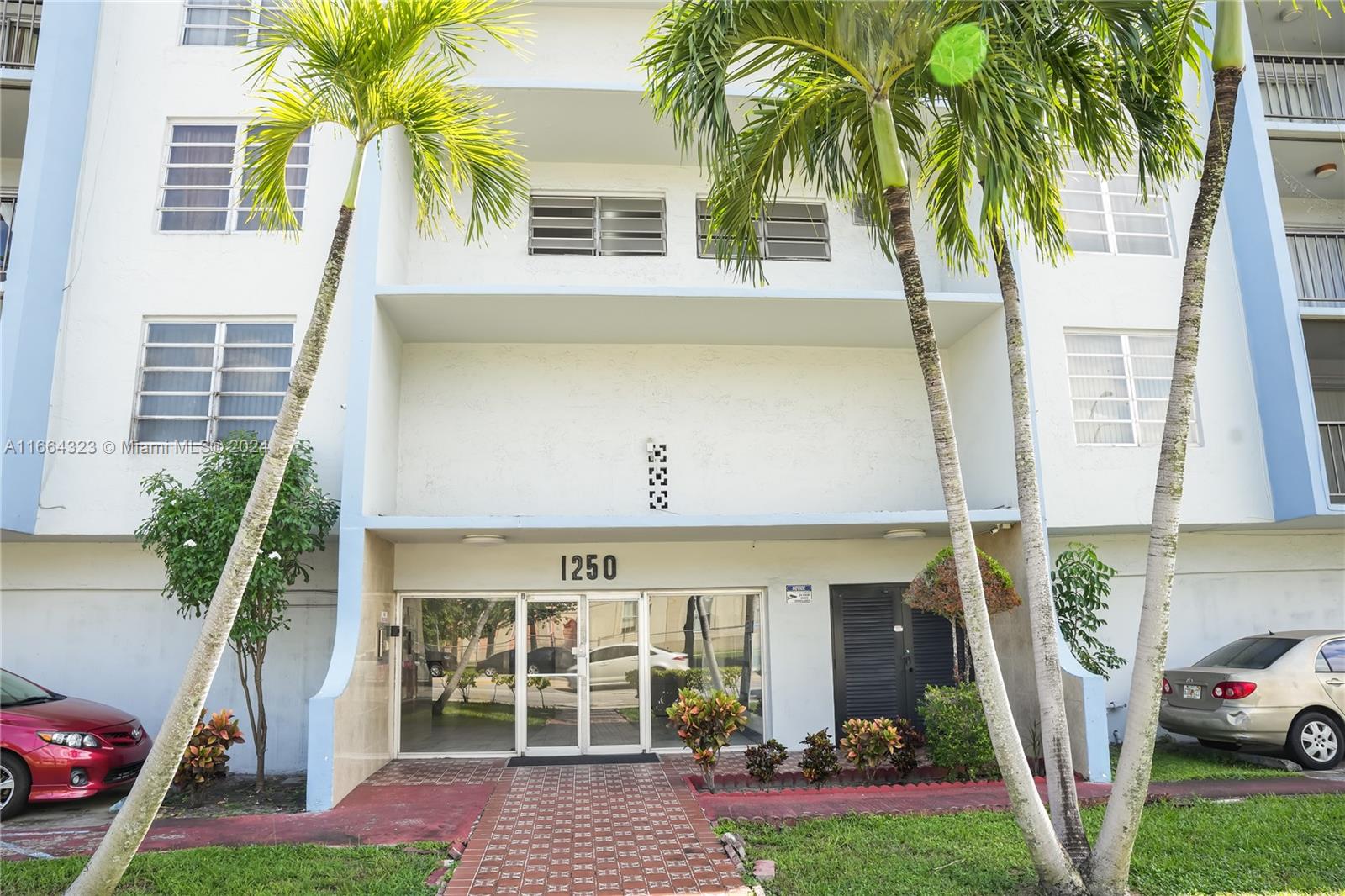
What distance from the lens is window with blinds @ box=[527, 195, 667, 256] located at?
1299 centimetres

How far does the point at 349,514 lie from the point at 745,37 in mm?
6706

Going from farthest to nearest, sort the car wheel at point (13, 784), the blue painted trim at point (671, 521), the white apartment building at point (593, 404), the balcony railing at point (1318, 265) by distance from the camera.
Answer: the balcony railing at point (1318, 265) → the white apartment building at point (593, 404) → the blue painted trim at point (671, 521) → the car wheel at point (13, 784)

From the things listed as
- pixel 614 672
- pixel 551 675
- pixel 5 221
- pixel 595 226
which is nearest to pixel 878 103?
pixel 595 226

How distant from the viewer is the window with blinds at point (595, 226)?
12992 millimetres

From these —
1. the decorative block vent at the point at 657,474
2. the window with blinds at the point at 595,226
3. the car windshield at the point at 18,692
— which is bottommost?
the car windshield at the point at 18,692

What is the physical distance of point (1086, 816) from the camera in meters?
7.99

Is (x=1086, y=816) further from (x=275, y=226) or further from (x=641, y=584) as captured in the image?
(x=275, y=226)

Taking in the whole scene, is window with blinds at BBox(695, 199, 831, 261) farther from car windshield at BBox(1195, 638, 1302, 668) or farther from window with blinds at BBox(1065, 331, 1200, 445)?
→ car windshield at BBox(1195, 638, 1302, 668)

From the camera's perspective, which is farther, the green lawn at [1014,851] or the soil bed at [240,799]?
the soil bed at [240,799]

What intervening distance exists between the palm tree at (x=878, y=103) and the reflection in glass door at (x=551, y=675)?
6.82 m

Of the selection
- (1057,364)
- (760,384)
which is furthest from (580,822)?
(1057,364)

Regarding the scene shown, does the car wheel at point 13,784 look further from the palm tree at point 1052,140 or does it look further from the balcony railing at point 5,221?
the palm tree at point 1052,140

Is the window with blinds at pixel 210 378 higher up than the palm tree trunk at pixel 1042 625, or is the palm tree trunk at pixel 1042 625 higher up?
the window with blinds at pixel 210 378

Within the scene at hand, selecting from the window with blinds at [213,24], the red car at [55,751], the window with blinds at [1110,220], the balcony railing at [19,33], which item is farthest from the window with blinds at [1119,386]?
the balcony railing at [19,33]
